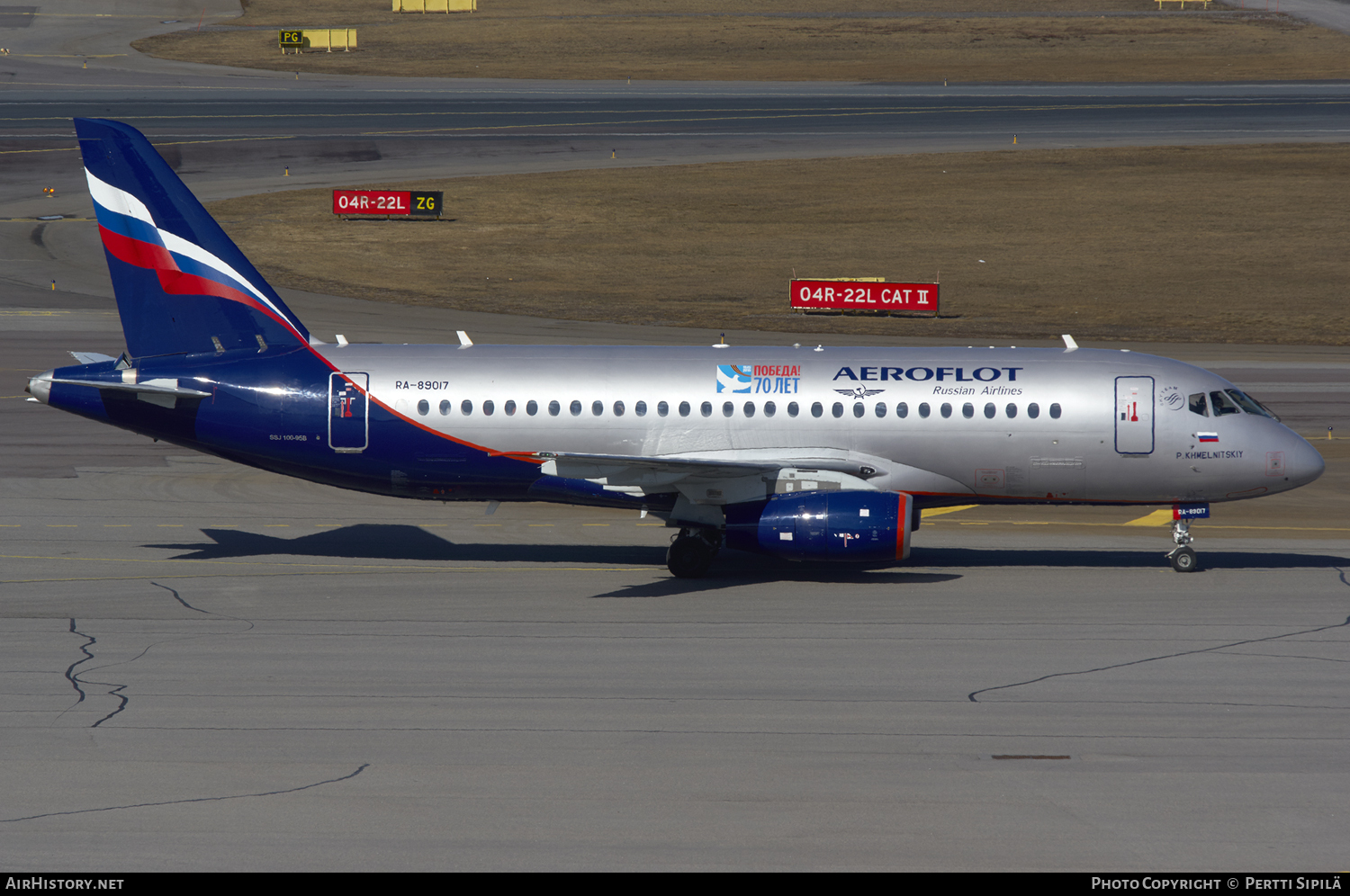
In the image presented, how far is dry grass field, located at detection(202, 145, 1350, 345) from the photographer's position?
60.2 metres

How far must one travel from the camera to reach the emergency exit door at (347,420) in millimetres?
28938

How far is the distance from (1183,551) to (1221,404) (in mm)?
3290

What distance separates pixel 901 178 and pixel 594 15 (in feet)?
261

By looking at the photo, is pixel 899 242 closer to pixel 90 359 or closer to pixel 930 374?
pixel 930 374

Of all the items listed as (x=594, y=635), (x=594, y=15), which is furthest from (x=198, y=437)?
(x=594, y=15)

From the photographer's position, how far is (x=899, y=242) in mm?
70938

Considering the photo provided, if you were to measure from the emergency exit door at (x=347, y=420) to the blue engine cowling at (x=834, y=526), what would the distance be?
8498 millimetres

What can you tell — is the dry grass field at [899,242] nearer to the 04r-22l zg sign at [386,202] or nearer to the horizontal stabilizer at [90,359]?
the 04r-22l zg sign at [386,202]

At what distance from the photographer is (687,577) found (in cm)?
2866

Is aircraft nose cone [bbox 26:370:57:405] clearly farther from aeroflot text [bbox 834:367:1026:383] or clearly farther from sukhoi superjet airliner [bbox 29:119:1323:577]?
aeroflot text [bbox 834:367:1026:383]

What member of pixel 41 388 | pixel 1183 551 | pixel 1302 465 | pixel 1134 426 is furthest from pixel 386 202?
pixel 1302 465

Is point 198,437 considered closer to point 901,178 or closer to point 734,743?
point 734,743
